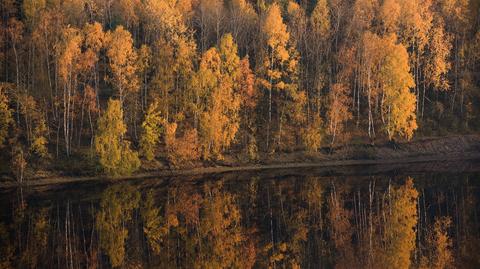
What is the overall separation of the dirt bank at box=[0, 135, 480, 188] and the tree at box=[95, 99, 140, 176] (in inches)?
276

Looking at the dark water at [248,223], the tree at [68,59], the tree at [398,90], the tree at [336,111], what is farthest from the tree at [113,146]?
the tree at [398,90]

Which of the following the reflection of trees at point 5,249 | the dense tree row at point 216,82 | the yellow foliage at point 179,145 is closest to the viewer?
the reflection of trees at point 5,249

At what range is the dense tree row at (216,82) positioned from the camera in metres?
55.6

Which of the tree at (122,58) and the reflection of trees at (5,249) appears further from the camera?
the tree at (122,58)

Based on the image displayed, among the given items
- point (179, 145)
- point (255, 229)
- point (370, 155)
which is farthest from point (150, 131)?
point (255, 229)

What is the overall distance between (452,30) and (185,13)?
3932 centimetres

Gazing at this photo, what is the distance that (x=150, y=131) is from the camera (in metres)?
56.7

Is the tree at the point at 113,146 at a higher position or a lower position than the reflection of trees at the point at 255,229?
higher

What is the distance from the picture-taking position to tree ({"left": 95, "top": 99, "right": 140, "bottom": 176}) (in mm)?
53000

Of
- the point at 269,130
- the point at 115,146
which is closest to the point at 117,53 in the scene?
the point at 115,146

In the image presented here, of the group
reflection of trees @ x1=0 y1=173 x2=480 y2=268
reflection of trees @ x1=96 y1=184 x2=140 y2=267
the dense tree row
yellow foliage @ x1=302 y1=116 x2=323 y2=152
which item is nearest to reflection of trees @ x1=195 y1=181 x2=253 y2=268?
reflection of trees @ x1=0 y1=173 x2=480 y2=268

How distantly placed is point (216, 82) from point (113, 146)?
14.0 metres

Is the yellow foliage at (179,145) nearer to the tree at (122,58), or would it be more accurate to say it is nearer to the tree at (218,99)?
the tree at (218,99)

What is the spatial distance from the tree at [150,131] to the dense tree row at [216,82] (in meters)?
0.14
